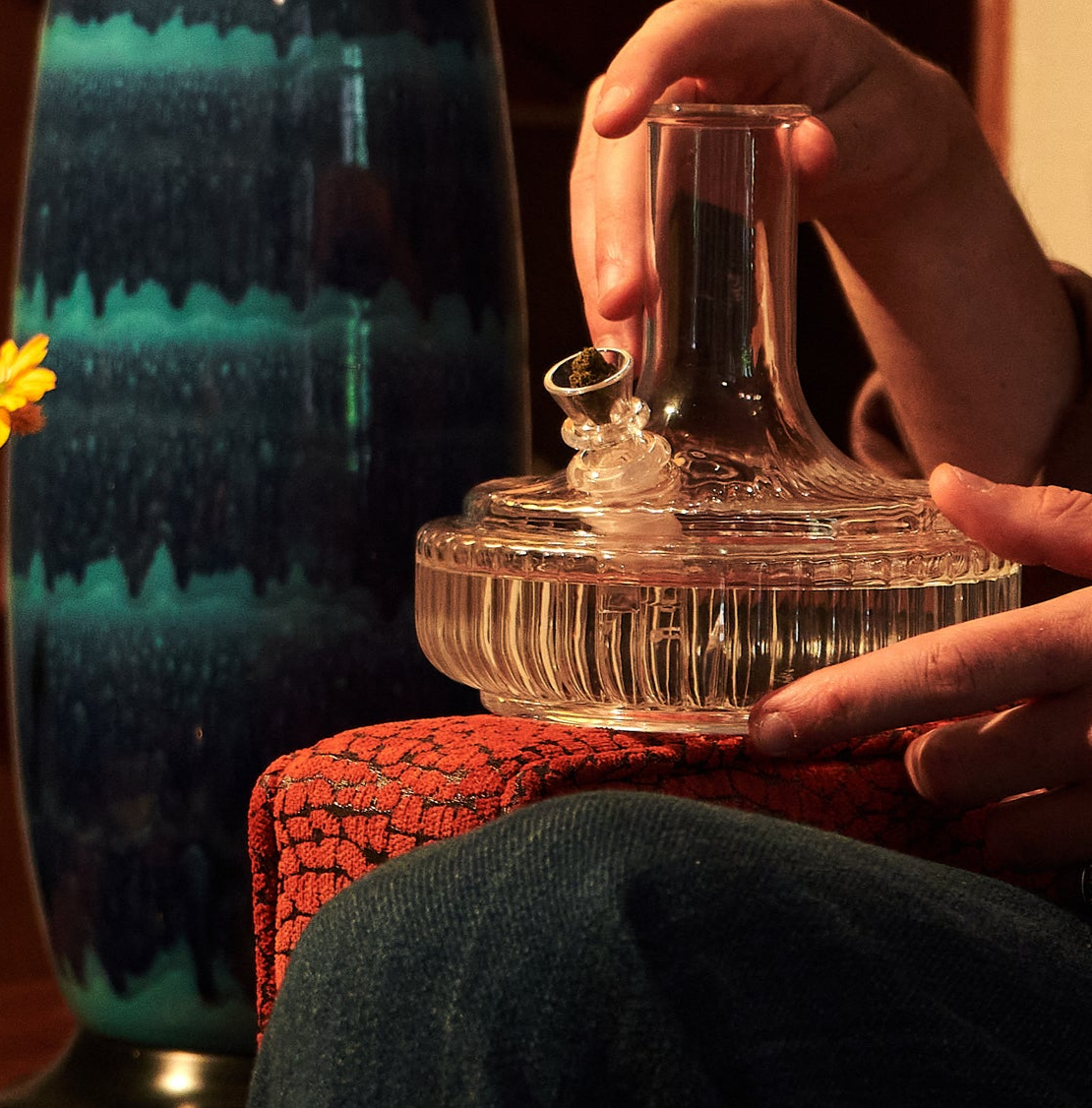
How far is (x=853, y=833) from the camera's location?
0.59 metres

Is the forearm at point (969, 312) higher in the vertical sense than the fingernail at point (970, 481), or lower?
higher

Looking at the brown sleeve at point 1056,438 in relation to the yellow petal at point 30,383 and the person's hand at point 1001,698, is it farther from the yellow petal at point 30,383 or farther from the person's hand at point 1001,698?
the yellow petal at point 30,383

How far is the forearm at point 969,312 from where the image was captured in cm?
79

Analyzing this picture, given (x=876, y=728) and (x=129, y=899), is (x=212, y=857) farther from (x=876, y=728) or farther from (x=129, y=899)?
(x=876, y=728)

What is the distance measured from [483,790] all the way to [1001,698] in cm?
19

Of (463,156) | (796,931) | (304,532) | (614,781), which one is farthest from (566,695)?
(463,156)

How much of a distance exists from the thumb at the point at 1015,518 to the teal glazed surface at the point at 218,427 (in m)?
0.34

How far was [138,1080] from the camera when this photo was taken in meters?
0.84

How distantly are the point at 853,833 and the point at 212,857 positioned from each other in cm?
37

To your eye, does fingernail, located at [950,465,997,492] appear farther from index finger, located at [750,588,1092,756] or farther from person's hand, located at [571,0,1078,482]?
person's hand, located at [571,0,1078,482]

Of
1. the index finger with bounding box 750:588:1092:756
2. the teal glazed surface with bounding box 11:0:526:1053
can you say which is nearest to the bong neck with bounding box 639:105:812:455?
the index finger with bounding box 750:588:1092:756

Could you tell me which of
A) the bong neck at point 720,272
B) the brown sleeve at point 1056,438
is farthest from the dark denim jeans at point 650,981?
the brown sleeve at point 1056,438

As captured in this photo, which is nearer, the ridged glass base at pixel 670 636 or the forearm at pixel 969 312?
the ridged glass base at pixel 670 636

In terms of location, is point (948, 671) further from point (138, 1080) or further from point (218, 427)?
point (138, 1080)
